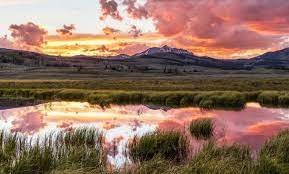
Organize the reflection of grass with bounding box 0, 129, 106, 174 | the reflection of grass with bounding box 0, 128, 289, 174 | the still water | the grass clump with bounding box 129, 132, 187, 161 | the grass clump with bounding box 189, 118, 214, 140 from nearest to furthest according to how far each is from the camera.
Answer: the reflection of grass with bounding box 0, 129, 106, 174 < the reflection of grass with bounding box 0, 128, 289, 174 < the grass clump with bounding box 129, 132, 187, 161 < the grass clump with bounding box 189, 118, 214, 140 < the still water

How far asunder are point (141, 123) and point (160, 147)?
49.7 feet

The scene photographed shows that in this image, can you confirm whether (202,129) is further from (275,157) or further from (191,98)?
(191,98)

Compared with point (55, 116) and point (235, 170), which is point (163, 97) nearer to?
point (55, 116)

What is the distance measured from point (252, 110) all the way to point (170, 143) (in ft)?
87.4

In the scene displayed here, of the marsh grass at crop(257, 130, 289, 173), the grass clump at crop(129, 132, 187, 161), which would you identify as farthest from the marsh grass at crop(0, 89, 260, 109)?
the marsh grass at crop(257, 130, 289, 173)

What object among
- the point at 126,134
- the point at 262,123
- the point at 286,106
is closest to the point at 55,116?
the point at 126,134

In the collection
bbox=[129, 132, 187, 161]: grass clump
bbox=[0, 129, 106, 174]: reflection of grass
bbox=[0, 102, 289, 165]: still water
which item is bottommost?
bbox=[0, 102, 289, 165]: still water

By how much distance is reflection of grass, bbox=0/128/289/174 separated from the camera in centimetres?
1450

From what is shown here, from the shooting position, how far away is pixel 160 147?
2116 cm

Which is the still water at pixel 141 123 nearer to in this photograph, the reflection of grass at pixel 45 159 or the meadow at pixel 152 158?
the meadow at pixel 152 158

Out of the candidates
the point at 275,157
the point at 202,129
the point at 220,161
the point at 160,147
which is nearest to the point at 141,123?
the point at 202,129

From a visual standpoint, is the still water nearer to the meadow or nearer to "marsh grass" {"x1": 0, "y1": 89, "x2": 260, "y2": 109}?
the meadow

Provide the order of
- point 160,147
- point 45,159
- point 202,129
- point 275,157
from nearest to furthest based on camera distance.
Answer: point 45,159
point 275,157
point 160,147
point 202,129

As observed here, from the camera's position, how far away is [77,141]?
2195cm
